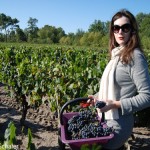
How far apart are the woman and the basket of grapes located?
0.30 feet

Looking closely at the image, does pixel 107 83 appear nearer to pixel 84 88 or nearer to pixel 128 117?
pixel 128 117

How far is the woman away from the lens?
7.20ft

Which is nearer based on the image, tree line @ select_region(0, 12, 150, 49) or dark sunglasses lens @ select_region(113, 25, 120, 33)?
dark sunglasses lens @ select_region(113, 25, 120, 33)

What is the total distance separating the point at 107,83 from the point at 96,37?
6154 centimetres

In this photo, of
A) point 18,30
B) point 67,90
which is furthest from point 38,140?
point 18,30

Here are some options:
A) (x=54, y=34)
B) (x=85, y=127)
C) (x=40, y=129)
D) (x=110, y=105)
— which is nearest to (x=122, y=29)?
(x=110, y=105)

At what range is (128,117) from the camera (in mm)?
Answer: 2359

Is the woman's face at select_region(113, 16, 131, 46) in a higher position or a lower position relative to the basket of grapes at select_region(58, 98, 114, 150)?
higher

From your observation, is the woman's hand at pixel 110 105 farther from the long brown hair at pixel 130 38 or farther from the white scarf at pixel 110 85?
the long brown hair at pixel 130 38

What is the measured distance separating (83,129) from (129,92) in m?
0.41

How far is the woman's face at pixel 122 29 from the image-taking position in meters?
2.34

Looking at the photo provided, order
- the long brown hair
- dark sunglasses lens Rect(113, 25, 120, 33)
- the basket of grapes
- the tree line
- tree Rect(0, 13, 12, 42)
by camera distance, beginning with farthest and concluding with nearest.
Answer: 1. tree Rect(0, 13, 12, 42)
2. the tree line
3. dark sunglasses lens Rect(113, 25, 120, 33)
4. the long brown hair
5. the basket of grapes

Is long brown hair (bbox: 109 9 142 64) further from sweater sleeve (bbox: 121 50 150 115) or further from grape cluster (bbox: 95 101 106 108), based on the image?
grape cluster (bbox: 95 101 106 108)

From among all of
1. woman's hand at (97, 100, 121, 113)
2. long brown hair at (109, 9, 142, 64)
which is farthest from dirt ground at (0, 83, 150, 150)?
long brown hair at (109, 9, 142, 64)
